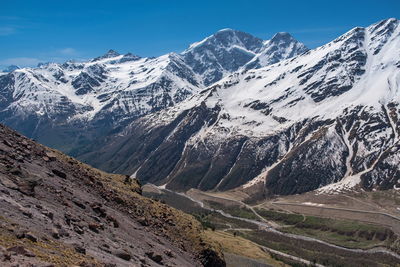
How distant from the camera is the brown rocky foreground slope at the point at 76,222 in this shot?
122ft

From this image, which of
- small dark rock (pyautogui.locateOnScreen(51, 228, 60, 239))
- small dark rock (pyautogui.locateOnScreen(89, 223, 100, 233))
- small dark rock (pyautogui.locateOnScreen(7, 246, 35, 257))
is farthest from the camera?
small dark rock (pyautogui.locateOnScreen(89, 223, 100, 233))

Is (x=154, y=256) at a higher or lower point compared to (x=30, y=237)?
lower

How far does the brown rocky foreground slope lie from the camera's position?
122 feet

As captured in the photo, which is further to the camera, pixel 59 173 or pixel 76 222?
pixel 59 173

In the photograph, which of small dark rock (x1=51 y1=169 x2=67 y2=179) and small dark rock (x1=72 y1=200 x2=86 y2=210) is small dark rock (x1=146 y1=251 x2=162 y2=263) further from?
small dark rock (x1=51 y1=169 x2=67 y2=179)

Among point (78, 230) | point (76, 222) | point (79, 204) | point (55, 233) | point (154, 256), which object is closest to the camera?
point (55, 233)

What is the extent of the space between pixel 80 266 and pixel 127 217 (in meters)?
31.8

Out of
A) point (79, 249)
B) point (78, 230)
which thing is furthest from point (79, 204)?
point (79, 249)

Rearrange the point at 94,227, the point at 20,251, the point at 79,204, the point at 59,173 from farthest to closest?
1. the point at 59,173
2. the point at 79,204
3. the point at 94,227
4. the point at 20,251

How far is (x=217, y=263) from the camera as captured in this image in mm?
76062

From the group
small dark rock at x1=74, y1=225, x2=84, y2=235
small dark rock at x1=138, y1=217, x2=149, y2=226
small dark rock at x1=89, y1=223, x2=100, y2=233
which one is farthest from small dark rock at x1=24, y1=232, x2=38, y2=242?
small dark rock at x1=138, y1=217, x2=149, y2=226

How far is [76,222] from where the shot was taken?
49625mm

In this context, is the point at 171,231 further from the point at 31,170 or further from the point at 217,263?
the point at 31,170

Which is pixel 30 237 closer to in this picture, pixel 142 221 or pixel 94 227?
pixel 94 227
